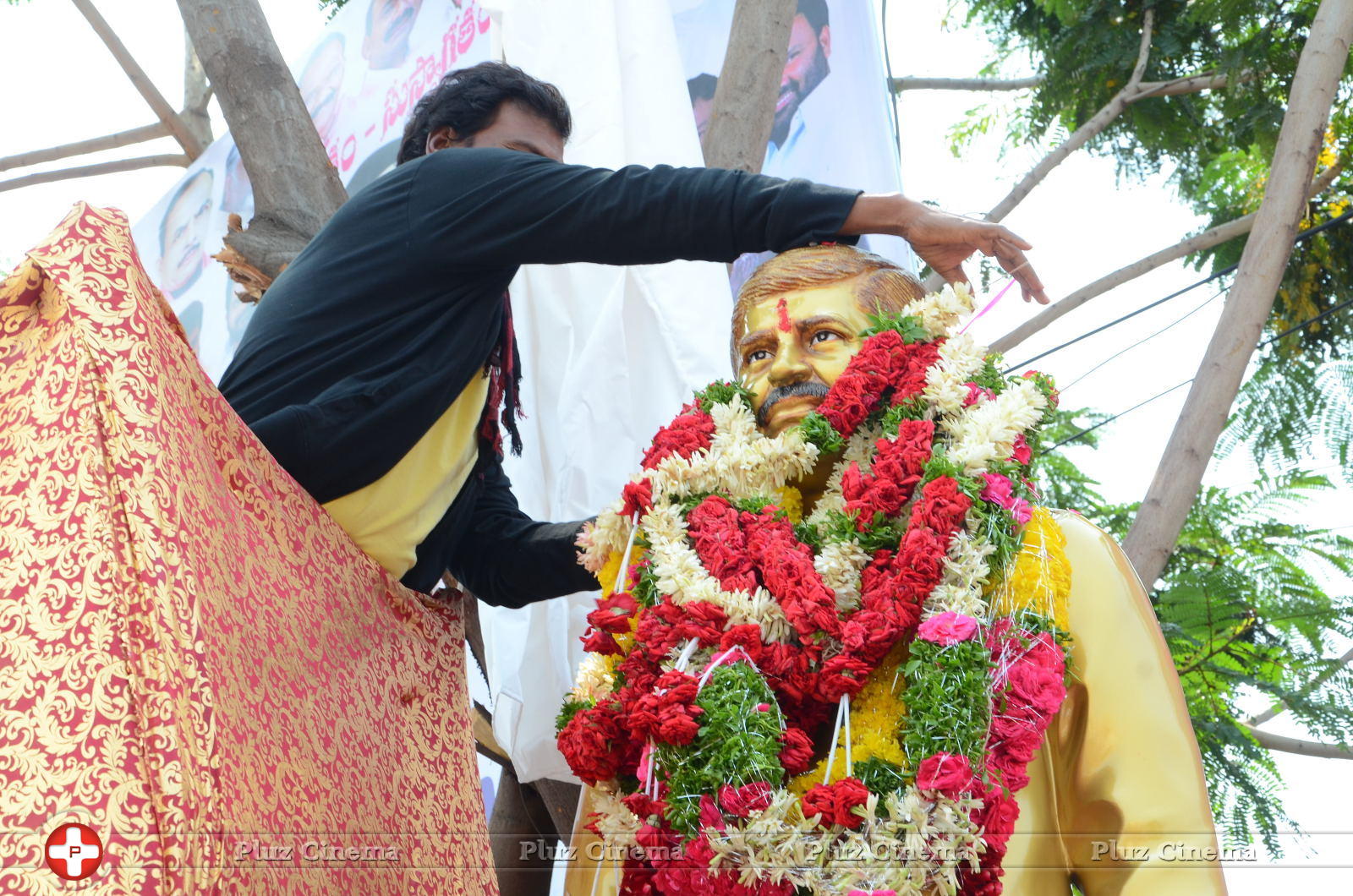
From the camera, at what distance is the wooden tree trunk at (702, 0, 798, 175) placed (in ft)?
12.8

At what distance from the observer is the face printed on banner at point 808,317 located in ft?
9.47

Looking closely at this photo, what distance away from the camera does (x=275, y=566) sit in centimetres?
252

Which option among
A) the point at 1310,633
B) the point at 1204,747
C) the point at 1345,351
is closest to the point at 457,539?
the point at 1204,747

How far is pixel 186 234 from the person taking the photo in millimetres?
7195

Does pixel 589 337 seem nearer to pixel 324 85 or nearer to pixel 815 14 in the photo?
pixel 815 14

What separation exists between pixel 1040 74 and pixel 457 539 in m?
3.92

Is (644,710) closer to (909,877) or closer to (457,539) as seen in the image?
(909,877)

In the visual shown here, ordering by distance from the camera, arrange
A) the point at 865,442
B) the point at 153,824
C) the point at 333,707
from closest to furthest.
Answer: the point at 153,824
the point at 333,707
the point at 865,442

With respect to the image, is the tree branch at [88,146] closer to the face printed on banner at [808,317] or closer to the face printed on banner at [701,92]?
the face printed on banner at [701,92]

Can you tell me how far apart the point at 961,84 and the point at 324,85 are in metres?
3.11

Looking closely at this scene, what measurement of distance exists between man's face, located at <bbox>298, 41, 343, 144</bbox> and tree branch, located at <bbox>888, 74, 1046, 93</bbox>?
8.86ft

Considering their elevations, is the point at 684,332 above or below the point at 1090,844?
above

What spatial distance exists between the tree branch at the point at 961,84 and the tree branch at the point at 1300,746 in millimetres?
3127

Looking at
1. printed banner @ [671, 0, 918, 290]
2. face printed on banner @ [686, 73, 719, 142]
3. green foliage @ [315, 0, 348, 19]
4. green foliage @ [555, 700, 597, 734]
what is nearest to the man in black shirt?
green foliage @ [555, 700, 597, 734]
